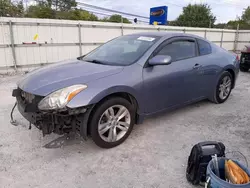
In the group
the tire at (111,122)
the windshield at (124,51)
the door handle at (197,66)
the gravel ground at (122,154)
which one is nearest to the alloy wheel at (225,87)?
the gravel ground at (122,154)

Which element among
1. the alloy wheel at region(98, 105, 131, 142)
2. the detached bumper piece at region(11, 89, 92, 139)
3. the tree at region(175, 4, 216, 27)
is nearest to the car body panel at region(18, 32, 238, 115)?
the detached bumper piece at region(11, 89, 92, 139)

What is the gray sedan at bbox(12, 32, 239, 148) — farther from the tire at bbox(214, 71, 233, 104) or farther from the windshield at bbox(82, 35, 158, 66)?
the tire at bbox(214, 71, 233, 104)

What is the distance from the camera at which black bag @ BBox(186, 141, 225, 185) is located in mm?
2039

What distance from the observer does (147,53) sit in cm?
302

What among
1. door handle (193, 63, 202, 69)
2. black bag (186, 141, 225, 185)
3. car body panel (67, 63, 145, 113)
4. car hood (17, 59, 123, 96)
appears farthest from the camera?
door handle (193, 63, 202, 69)

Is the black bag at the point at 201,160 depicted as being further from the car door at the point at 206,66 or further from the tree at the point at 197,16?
the tree at the point at 197,16

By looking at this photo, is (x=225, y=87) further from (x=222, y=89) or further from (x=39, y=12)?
(x=39, y=12)

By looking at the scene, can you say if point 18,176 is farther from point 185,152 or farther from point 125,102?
point 185,152

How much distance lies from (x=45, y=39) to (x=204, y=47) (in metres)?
6.34

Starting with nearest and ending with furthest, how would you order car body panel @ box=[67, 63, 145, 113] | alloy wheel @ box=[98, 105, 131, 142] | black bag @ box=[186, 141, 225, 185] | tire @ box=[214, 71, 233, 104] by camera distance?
black bag @ box=[186, 141, 225, 185] < car body panel @ box=[67, 63, 145, 113] < alloy wheel @ box=[98, 105, 131, 142] < tire @ box=[214, 71, 233, 104]

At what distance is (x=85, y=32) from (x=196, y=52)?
21.0 feet

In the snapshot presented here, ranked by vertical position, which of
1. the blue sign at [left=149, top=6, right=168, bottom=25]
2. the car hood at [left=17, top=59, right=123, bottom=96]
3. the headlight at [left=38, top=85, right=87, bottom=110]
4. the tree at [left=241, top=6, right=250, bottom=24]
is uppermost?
the tree at [left=241, top=6, right=250, bottom=24]

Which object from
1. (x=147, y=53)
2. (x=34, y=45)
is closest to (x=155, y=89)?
A: (x=147, y=53)

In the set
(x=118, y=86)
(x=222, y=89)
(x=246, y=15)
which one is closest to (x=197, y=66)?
(x=222, y=89)
